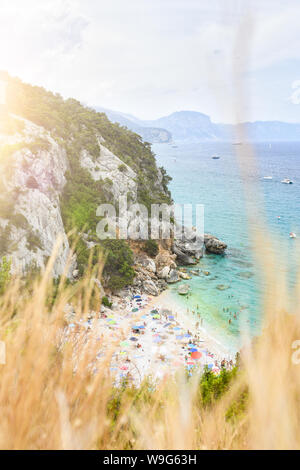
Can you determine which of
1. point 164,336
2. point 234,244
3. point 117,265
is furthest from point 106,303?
point 234,244

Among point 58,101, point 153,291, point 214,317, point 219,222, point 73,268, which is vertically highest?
point 58,101

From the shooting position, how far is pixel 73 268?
25.6 meters

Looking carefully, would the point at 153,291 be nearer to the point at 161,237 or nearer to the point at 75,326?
the point at 161,237

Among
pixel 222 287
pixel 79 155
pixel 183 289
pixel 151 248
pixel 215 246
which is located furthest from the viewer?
pixel 215 246

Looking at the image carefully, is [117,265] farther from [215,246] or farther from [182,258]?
[215,246]

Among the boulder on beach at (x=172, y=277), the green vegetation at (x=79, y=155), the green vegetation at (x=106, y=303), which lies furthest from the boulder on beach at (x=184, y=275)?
the green vegetation at (x=106, y=303)

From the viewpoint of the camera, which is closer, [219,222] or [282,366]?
[282,366]

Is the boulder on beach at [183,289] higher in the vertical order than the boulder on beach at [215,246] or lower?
lower

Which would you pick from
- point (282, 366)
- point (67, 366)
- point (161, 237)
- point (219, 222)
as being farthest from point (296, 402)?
point (219, 222)

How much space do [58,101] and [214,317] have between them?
38.9 metres

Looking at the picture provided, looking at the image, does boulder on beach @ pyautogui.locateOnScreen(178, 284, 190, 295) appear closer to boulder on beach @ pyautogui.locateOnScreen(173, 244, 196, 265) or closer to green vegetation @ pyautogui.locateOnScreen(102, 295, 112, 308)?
boulder on beach @ pyautogui.locateOnScreen(173, 244, 196, 265)

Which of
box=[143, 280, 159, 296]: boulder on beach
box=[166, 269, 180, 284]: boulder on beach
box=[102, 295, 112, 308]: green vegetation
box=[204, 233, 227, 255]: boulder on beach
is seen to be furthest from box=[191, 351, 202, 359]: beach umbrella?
box=[204, 233, 227, 255]: boulder on beach

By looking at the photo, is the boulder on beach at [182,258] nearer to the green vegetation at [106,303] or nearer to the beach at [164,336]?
the beach at [164,336]

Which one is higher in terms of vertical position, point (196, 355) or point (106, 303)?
point (106, 303)
